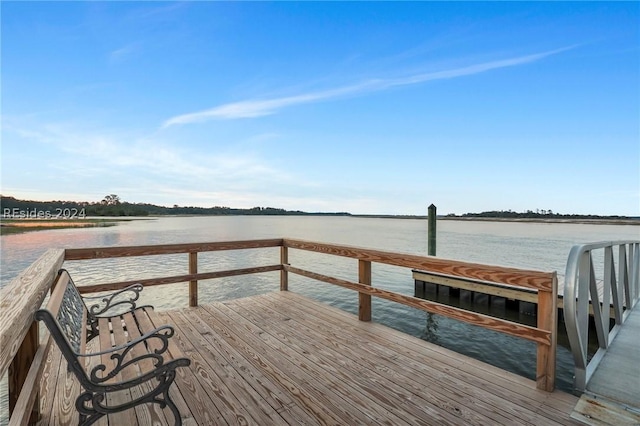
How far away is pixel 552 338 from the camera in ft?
7.36

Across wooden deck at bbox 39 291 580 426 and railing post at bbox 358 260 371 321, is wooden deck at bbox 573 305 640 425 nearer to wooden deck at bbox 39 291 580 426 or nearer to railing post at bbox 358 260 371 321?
wooden deck at bbox 39 291 580 426

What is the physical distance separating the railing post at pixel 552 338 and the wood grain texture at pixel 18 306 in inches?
111

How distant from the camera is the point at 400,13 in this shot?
10016mm

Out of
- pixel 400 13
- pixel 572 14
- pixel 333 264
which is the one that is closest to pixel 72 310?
pixel 400 13

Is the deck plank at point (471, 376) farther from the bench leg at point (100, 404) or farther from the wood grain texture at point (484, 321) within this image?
the bench leg at point (100, 404)

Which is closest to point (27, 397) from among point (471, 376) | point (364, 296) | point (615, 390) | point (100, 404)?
point (100, 404)

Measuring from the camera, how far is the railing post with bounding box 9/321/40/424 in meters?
1.53

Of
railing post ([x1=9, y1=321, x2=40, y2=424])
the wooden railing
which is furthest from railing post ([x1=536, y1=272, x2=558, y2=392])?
railing post ([x1=9, y1=321, x2=40, y2=424])

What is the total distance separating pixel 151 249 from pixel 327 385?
9.04 feet

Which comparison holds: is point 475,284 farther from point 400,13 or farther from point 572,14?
point 400,13

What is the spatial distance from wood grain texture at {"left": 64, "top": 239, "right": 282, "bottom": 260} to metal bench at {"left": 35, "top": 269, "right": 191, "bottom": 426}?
2.99ft

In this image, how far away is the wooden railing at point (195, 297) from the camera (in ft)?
3.80

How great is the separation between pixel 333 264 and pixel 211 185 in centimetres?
2586

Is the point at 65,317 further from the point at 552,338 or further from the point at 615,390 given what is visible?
the point at 615,390
